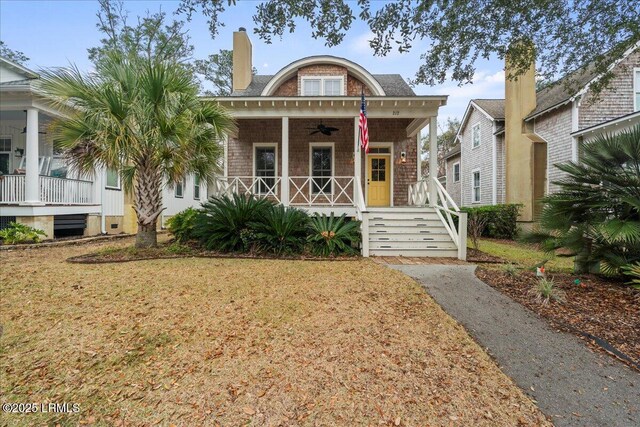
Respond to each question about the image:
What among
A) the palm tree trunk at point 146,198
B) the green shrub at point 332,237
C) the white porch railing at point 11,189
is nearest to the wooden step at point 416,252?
the green shrub at point 332,237

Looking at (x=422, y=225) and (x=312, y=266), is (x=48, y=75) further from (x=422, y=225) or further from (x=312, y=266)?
(x=422, y=225)

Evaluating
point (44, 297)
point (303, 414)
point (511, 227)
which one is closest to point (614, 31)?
point (303, 414)

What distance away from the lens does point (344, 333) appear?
325 cm

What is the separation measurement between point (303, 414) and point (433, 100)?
9.34 meters

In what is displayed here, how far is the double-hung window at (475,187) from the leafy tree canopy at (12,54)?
99.3ft

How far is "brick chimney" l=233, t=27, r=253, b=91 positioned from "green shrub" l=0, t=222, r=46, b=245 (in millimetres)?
8750

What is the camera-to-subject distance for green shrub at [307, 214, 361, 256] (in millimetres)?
7422

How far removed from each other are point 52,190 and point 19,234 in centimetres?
173

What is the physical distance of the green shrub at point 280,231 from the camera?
24.3ft

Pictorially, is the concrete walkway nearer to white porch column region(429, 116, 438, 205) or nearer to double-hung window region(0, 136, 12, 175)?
white porch column region(429, 116, 438, 205)

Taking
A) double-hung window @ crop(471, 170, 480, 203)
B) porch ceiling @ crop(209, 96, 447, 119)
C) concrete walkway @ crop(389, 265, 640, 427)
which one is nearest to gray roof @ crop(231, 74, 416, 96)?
porch ceiling @ crop(209, 96, 447, 119)

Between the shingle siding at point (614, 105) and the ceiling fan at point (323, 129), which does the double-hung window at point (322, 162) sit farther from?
the shingle siding at point (614, 105)

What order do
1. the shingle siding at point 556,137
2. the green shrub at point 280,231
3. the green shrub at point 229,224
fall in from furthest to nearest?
the shingle siding at point 556,137, the green shrub at point 229,224, the green shrub at point 280,231

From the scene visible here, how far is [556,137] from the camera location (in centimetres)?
1165
